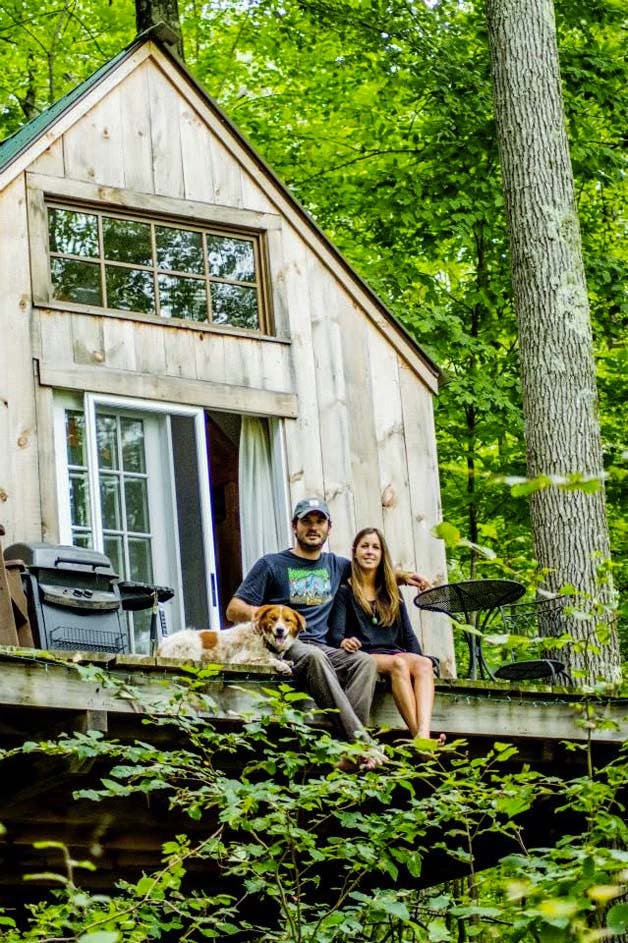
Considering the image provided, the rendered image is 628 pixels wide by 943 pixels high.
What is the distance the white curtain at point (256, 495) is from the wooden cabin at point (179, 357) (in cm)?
1

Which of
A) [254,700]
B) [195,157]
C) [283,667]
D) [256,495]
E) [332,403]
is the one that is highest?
[195,157]

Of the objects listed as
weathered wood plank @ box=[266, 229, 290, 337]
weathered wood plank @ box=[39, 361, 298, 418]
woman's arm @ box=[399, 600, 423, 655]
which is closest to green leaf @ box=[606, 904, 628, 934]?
woman's arm @ box=[399, 600, 423, 655]

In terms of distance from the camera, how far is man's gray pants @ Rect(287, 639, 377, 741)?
8.30 meters

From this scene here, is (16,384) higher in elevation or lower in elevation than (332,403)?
higher

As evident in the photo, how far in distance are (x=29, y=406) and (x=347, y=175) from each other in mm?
8165

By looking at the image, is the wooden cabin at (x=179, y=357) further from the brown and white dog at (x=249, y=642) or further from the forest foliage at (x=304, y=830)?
the forest foliage at (x=304, y=830)

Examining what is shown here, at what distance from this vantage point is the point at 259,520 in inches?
456

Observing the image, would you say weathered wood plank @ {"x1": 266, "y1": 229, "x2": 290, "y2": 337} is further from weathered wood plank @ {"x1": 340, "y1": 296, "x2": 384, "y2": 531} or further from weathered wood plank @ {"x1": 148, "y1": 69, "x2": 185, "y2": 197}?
weathered wood plank @ {"x1": 148, "y1": 69, "x2": 185, "y2": 197}

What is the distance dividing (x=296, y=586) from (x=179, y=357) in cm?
274

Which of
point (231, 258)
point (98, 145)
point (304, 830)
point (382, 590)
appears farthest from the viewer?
point (231, 258)

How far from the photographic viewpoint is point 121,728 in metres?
8.61

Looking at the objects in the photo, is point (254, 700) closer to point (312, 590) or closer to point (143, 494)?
point (312, 590)

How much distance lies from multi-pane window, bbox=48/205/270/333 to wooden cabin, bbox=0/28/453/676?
0.05 feet

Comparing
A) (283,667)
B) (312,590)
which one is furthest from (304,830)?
(312,590)
